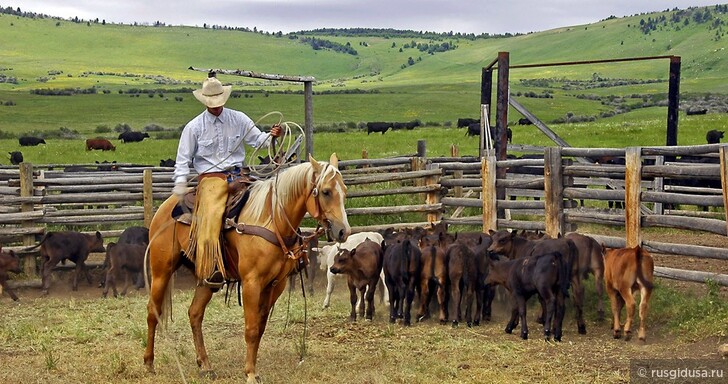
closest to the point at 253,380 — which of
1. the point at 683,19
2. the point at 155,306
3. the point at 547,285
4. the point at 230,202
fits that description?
the point at 155,306

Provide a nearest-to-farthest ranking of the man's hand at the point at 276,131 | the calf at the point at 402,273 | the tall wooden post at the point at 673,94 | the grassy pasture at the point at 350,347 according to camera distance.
A: the grassy pasture at the point at 350,347 < the man's hand at the point at 276,131 < the calf at the point at 402,273 < the tall wooden post at the point at 673,94

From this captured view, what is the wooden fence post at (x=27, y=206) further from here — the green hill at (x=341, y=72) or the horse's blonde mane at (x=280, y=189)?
the green hill at (x=341, y=72)

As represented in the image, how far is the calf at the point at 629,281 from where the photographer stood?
955cm

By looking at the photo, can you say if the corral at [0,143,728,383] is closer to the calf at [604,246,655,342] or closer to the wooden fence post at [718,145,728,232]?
the wooden fence post at [718,145,728,232]

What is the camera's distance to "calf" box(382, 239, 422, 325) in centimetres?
1118

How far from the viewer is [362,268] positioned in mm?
11617

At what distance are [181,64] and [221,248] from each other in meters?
138

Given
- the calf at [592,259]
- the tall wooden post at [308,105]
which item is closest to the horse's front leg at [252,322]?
the calf at [592,259]

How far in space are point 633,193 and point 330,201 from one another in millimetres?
4977

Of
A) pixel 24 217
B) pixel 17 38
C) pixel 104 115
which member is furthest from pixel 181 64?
pixel 24 217

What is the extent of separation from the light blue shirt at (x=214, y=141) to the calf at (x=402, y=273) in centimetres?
298

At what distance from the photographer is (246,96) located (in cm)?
7988

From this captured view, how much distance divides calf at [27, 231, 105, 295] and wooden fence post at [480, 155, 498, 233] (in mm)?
6436

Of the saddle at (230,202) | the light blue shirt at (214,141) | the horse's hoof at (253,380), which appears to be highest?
the light blue shirt at (214,141)
